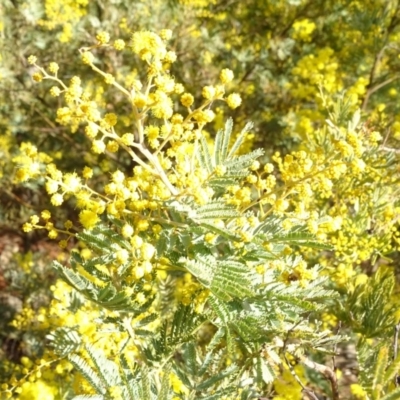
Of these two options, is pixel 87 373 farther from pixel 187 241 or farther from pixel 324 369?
pixel 324 369

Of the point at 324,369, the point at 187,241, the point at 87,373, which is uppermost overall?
the point at 187,241

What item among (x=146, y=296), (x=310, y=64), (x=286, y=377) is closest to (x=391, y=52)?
(x=310, y=64)

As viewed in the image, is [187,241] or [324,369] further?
[324,369]

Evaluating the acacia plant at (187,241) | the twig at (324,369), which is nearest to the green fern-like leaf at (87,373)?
the acacia plant at (187,241)

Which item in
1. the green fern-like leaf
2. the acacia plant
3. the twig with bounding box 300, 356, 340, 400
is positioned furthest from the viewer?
the twig with bounding box 300, 356, 340, 400

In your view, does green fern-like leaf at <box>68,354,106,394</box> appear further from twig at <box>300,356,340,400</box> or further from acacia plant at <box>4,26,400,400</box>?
twig at <box>300,356,340,400</box>

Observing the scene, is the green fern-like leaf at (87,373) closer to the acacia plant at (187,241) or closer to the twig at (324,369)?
the acacia plant at (187,241)

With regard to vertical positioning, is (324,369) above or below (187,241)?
below

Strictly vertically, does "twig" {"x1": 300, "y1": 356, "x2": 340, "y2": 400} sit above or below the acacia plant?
below

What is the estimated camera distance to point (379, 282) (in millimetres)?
2127

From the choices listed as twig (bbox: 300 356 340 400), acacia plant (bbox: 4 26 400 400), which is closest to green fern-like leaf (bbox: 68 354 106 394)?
acacia plant (bbox: 4 26 400 400)

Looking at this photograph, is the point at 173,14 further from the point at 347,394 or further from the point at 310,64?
the point at 347,394

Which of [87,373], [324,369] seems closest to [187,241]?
[87,373]

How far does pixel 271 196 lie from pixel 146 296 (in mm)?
538
